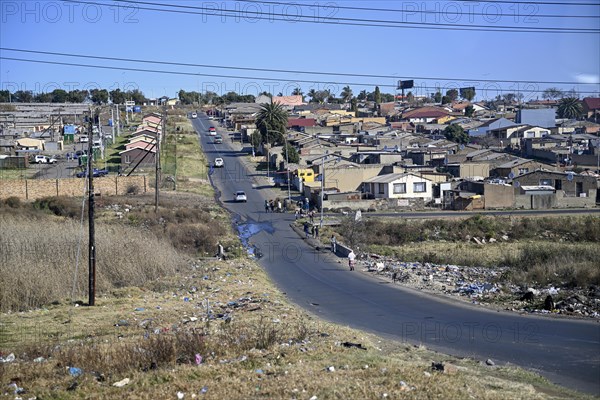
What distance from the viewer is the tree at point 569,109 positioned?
3949 inches

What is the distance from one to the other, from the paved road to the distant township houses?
14.6 metres

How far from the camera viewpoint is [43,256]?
782 inches

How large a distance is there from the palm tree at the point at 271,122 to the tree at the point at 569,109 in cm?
5275

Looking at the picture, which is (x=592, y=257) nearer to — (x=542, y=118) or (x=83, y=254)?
(x=83, y=254)

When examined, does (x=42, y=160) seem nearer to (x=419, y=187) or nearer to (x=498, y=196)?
(x=419, y=187)

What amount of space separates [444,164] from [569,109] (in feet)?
177

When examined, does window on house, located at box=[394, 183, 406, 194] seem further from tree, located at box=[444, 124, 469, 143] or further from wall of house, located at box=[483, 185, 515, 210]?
tree, located at box=[444, 124, 469, 143]

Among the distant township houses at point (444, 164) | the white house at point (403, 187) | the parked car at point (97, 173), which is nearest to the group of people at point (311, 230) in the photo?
the distant township houses at point (444, 164)

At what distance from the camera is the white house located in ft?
144

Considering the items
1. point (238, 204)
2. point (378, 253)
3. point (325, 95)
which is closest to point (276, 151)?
point (238, 204)

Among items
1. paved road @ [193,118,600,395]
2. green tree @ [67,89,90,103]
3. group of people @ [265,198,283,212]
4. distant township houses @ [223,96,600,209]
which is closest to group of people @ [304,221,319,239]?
distant township houses @ [223,96,600,209]

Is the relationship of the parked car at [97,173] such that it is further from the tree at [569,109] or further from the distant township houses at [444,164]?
the tree at [569,109]

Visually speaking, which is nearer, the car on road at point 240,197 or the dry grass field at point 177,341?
the dry grass field at point 177,341

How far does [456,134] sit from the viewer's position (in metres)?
79.0
